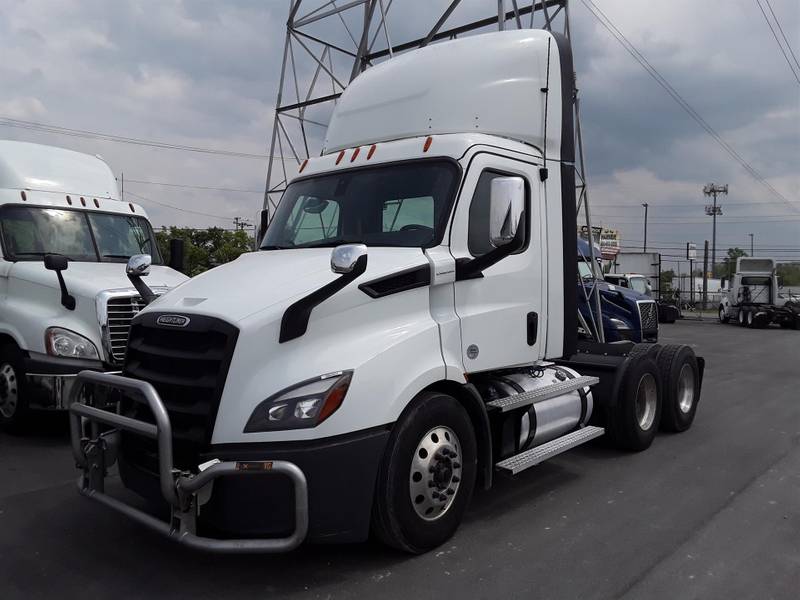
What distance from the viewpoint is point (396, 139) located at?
507 centimetres

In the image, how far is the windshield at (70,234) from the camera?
732 cm

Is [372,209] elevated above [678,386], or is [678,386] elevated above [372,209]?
[372,209]

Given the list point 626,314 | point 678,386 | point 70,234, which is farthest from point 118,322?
point 626,314

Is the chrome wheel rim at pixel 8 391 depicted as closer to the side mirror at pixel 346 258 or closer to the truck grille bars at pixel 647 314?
the side mirror at pixel 346 258

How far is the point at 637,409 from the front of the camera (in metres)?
6.32

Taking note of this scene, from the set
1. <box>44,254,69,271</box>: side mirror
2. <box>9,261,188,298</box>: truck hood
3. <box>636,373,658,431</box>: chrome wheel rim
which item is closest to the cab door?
<box>636,373,658,431</box>: chrome wheel rim

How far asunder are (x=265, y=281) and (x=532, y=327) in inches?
83.6

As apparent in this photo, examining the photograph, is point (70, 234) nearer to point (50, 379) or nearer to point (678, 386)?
point (50, 379)

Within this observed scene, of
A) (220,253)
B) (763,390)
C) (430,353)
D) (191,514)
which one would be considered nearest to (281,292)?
(430,353)

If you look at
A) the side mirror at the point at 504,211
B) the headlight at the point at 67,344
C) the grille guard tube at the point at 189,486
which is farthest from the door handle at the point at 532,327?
the headlight at the point at 67,344

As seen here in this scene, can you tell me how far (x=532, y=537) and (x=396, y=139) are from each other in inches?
123

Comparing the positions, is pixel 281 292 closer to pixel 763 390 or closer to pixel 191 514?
pixel 191 514

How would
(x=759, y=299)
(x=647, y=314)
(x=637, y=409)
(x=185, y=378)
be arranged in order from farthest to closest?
(x=759, y=299)
(x=647, y=314)
(x=637, y=409)
(x=185, y=378)

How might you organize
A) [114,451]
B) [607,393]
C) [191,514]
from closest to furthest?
1. [191,514]
2. [114,451]
3. [607,393]
